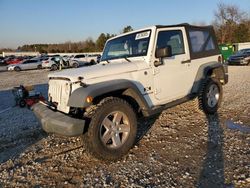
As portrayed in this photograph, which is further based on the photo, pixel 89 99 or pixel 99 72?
pixel 99 72

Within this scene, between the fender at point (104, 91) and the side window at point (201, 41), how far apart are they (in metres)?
2.22

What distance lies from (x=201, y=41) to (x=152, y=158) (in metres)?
3.53

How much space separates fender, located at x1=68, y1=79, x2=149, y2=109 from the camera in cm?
397

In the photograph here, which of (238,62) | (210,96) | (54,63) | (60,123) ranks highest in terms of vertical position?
(54,63)

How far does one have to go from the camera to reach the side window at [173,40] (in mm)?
5366

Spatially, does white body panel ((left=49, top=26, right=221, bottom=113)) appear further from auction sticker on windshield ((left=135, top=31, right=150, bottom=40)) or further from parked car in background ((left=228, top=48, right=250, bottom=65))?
parked car in background ((left=228, top=48, right=250, bottom=65))

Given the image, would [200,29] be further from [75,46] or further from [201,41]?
[75,46]

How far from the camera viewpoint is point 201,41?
659 cm

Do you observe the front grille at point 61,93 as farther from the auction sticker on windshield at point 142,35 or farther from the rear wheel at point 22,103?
the rear wheel at point 22,103

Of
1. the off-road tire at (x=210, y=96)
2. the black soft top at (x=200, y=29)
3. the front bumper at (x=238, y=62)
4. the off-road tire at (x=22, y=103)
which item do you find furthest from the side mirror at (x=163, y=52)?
the front bumper at (x=238, y=62)

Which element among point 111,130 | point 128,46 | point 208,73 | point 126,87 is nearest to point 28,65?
point 208,73

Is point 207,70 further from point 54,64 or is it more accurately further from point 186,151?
point 54,64

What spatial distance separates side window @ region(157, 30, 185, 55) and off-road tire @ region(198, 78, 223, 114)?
1.20 m

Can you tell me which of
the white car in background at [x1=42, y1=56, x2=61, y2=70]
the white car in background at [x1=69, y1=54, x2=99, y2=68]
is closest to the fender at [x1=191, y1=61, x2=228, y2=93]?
the white car in background at [x1=69, y1=54, x2=99, y2=68]
